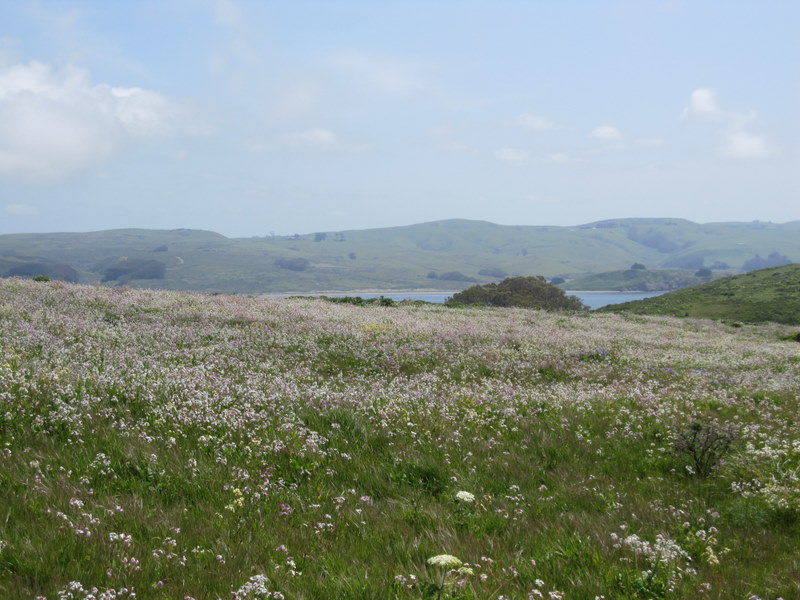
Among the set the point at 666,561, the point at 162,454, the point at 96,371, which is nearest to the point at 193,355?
the point at 96,371

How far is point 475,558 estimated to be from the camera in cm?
490

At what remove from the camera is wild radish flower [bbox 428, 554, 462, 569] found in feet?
14.2

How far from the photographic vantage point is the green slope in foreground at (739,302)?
7606cm

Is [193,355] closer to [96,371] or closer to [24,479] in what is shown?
[96,371]

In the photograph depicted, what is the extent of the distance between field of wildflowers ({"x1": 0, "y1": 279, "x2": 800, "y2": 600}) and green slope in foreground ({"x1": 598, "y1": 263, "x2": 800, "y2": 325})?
70424 mm

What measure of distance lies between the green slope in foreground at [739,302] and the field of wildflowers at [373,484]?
70424mm

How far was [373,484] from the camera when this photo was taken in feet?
23.3

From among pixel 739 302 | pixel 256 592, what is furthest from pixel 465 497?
pixel 739 302

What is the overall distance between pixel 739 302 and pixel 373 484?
94967 millimetres

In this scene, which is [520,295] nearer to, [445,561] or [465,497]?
[465,497]

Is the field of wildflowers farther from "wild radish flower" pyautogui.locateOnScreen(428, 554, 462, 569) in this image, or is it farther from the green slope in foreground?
the green slope in foreground

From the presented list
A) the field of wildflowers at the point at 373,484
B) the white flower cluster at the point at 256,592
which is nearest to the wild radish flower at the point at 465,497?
the field of wildflowers at the point at 373,484

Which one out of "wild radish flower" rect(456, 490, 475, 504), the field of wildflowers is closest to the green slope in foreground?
the field of wildflowers

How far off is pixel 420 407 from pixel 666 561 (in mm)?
6575
